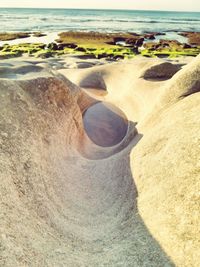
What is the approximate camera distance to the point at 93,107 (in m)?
13.2

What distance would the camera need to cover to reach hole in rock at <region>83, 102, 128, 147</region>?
34.9 ft

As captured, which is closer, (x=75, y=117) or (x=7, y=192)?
(x=7, y=192)

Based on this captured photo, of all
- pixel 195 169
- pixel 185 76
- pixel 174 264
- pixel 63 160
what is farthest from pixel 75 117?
pixel 174 264

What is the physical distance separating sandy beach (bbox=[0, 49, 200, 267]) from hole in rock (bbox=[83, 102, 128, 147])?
152 cm

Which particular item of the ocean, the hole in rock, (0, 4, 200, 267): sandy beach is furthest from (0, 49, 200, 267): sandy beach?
the ocean

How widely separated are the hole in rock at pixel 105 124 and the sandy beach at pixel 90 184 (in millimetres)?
1519

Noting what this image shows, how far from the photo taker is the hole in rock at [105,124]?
10641 millimetres

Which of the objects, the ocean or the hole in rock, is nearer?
the hole in rock

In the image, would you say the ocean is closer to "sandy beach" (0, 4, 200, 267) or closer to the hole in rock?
the hole in rock

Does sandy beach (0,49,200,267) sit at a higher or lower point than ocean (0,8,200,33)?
higher

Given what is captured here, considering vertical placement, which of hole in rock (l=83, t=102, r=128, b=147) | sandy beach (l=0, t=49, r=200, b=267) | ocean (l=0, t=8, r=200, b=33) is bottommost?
ocean (l=0, t=8, r=200, b=33)

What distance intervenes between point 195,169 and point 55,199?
2360 mm

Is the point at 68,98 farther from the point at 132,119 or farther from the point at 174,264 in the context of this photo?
the point at 174,264

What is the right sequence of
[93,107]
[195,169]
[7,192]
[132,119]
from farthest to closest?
[93,107], [132,119], [195,169], [7,192]
